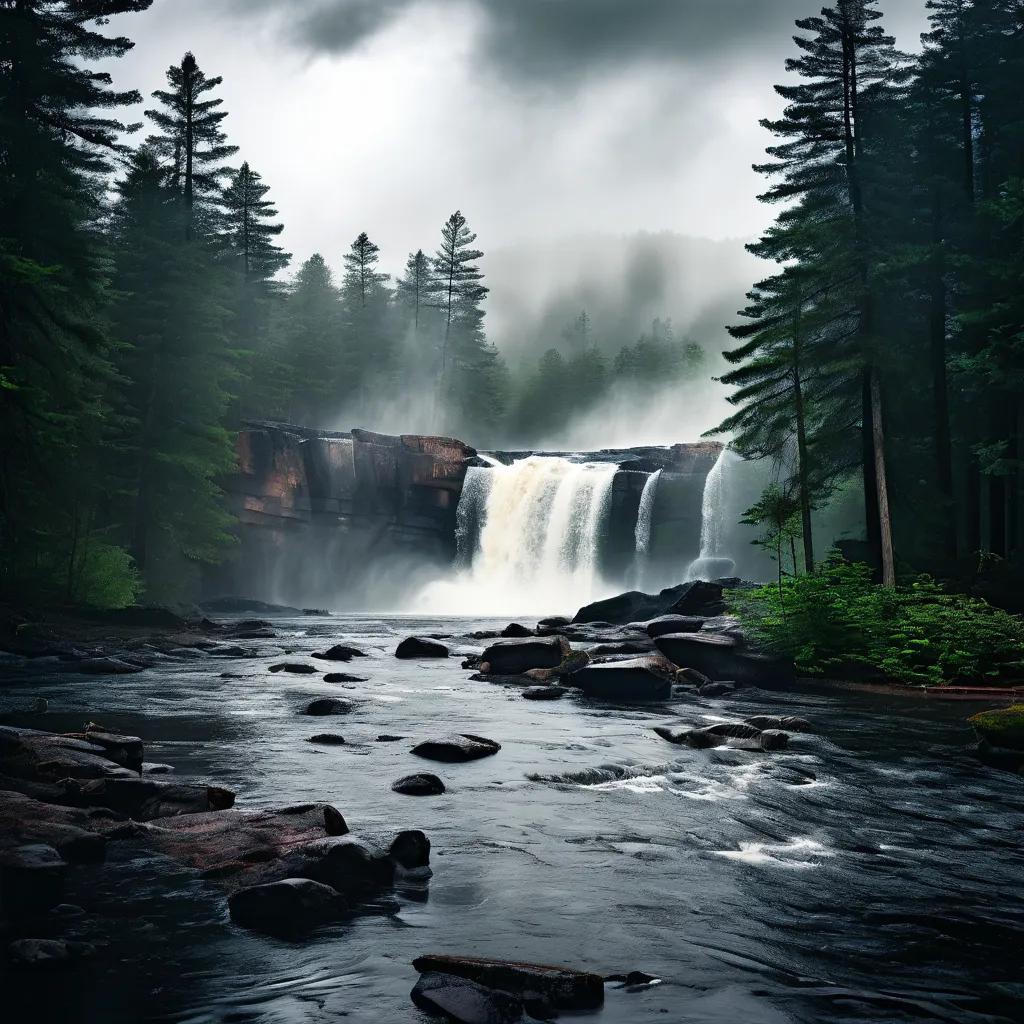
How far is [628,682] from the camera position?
19.1 m

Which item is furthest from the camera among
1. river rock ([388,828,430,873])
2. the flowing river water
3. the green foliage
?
the green foliage

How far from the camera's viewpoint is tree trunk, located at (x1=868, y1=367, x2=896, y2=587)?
24.3m

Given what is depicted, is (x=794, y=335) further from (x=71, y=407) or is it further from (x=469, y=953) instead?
(x=469, y=953)

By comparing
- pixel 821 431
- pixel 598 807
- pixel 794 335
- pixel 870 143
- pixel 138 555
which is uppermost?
pixel 870 143

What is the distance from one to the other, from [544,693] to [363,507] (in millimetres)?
37703

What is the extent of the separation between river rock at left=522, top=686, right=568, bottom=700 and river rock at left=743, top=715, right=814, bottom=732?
4830 mm

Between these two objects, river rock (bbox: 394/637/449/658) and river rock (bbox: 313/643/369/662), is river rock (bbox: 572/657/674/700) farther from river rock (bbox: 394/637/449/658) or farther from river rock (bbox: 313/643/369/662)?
river rock (bbox: 313/643/369/662)

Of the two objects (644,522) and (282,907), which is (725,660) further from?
(644,522)

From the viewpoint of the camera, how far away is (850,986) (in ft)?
16.8

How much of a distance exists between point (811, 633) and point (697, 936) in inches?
669

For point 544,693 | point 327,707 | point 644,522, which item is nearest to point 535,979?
point 327,707

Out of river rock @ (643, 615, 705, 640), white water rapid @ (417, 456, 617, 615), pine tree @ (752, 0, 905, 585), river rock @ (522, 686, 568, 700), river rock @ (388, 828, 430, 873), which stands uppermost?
pine tree @ (752, 0, 905, 585)

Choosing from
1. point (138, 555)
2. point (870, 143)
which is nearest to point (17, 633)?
point (138, 555)

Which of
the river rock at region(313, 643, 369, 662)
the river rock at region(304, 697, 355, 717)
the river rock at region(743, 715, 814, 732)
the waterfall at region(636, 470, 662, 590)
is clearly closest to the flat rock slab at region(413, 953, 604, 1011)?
the river rock at region(743, 715, 814, 732)
